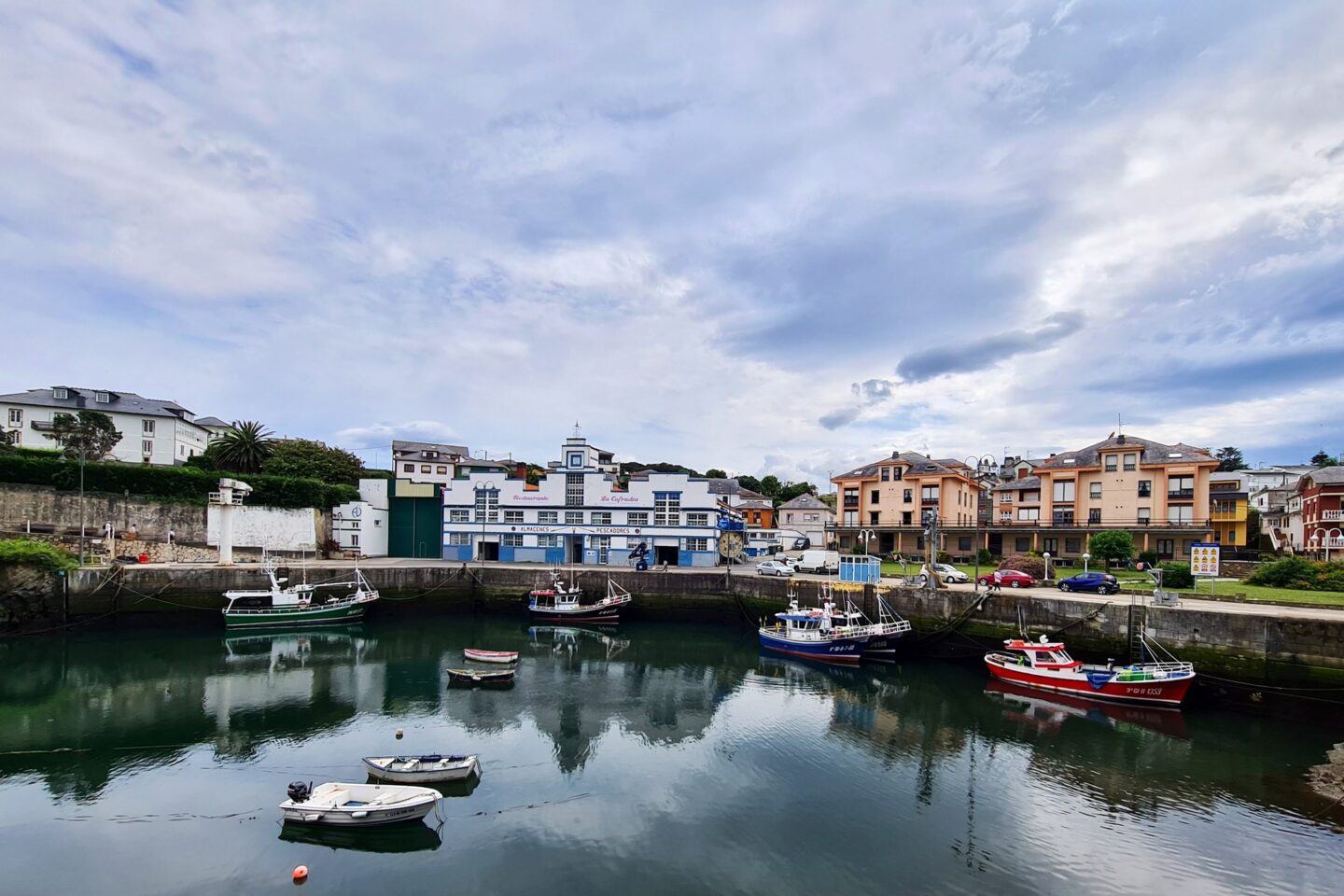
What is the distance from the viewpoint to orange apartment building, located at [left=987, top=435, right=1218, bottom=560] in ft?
168

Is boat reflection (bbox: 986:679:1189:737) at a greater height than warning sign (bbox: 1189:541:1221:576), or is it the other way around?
warning sign (bbox: 1189:541:1221:576)

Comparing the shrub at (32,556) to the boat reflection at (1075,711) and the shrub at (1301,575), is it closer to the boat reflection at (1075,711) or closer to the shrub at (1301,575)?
the boat reflection at (1075,711)

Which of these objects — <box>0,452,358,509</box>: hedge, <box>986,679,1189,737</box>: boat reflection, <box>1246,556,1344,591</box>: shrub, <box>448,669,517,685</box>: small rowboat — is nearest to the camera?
<box>986,679,1189,737</box>: boat reflection

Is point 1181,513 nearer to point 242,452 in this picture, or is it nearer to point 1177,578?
point 1177,578

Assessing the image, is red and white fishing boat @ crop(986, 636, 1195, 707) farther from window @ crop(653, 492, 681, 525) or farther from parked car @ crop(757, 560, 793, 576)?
window @ crop(653, 492, 681, 525)

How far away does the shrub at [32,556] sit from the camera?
37438 millimetres

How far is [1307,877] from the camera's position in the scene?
14.2 metres

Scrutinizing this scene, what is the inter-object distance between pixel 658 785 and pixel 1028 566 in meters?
37.4

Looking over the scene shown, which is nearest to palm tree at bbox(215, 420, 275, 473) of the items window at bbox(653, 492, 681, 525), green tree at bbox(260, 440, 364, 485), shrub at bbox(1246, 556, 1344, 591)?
green tree at bbox(260, 440, 364, 485)

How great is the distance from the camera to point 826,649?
35.0 metres

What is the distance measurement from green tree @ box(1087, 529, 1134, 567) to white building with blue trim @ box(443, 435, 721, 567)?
27.7 meters

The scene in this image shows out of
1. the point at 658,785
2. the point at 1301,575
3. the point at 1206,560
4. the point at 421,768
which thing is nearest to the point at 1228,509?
the point at 1301,575

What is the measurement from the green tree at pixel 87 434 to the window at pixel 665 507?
161ft

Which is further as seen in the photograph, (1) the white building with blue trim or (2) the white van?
(1) the white building with blue trim
